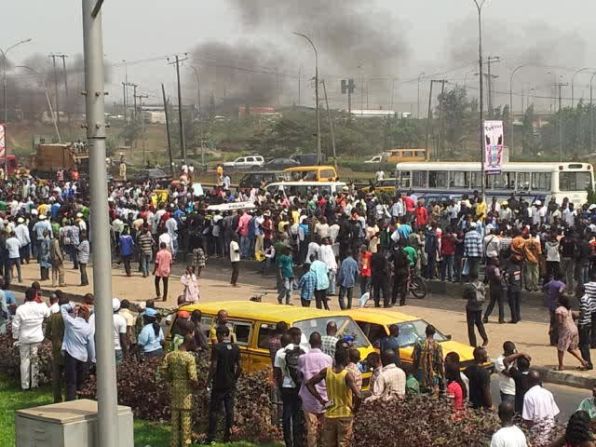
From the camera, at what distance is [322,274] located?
2145 centimetres

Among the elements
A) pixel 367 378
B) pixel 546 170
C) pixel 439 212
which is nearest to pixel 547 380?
pixel 367 378

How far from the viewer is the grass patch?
1234cm

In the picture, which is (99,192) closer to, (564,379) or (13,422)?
(13,422)

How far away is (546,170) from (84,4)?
1270 inches

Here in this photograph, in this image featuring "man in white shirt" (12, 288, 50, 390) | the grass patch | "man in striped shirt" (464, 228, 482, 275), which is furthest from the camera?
"man in striped shirt" (464, 228, 482, 275)

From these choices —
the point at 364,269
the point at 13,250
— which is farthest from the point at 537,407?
the point at 13,250

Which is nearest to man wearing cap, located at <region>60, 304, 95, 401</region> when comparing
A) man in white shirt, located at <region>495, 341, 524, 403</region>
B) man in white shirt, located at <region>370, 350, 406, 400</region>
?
man in white shirt, located at <region>370, 350, 406, 400</region>

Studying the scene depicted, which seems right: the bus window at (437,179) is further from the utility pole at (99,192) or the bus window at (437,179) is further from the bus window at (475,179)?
the utility pole at (99,192)

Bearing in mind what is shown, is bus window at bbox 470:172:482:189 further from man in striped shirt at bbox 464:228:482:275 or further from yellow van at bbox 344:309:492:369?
yellow van at bbox 344:309:492:369

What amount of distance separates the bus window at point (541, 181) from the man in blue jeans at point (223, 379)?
27469 mm

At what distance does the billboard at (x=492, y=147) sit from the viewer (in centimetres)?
2819

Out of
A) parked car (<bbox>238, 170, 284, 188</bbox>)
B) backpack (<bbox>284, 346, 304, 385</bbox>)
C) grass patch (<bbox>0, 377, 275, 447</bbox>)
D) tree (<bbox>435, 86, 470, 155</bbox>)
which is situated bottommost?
grass patch (<bbox>0, 377, 275, 447</bbox>)

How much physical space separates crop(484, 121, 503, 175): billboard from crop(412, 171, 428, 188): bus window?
14130mm

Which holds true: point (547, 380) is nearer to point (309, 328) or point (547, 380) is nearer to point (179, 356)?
point (309, 328)
